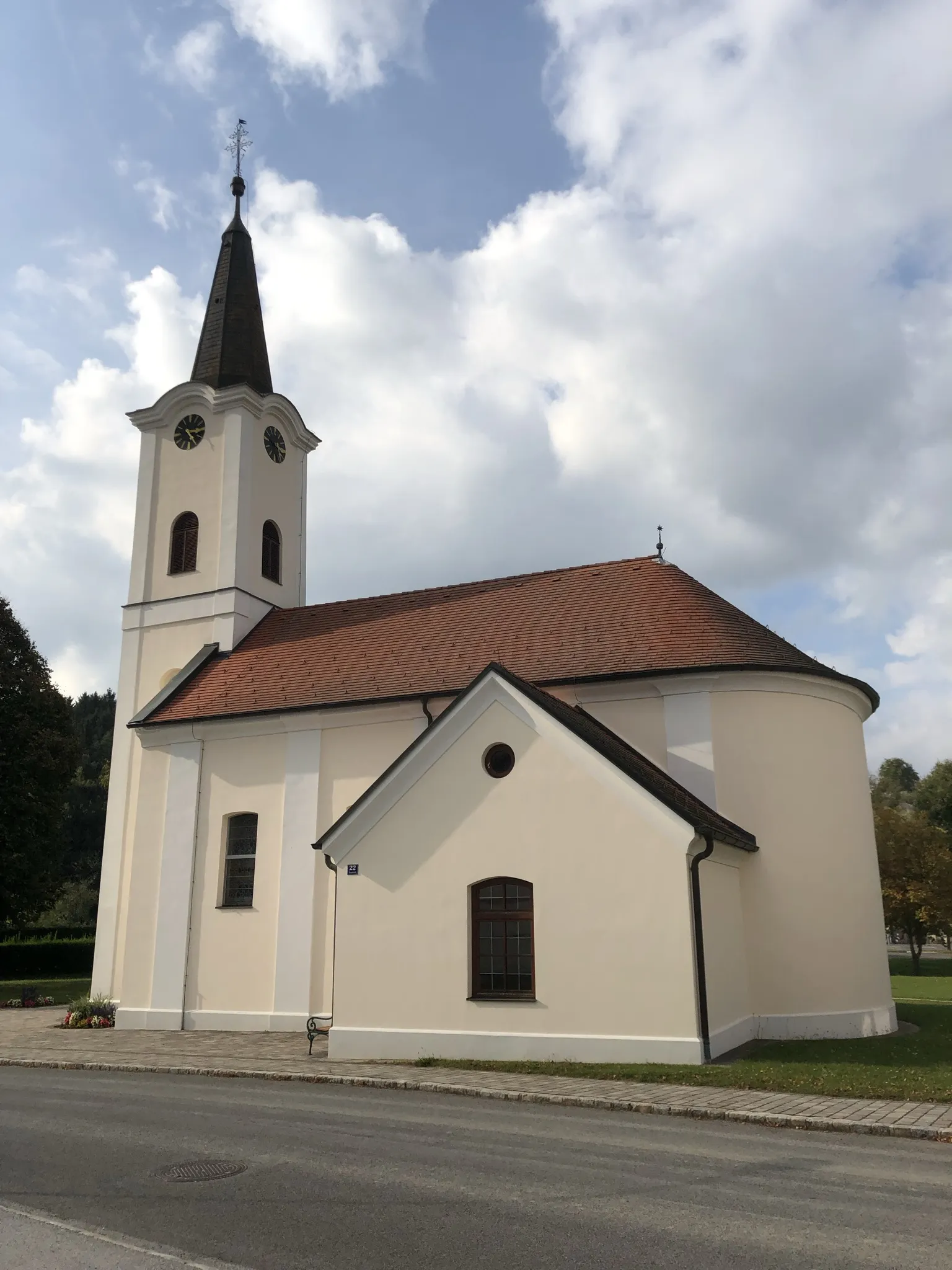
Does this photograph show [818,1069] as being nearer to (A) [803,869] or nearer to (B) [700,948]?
(B) [700,948]

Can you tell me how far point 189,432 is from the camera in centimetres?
2650

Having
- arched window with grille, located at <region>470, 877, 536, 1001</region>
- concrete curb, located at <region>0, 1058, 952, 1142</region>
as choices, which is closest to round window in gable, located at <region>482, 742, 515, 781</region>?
arched window with grille, located at <region>470, 877, 536, 1001</region>

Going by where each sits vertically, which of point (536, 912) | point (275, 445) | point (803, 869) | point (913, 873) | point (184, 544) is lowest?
point (536, 912)

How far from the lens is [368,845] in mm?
16172

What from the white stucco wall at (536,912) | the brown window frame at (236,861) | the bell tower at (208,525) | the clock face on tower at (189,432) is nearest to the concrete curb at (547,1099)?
the white stucco wall at (536,912)

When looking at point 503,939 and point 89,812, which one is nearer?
point 503,939

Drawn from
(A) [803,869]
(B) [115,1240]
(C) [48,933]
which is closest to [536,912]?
(A) [803,869]

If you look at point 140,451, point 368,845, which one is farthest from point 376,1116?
point 140,451

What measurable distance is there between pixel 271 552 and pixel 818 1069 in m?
18.9

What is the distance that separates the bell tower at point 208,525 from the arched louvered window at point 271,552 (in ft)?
0.11

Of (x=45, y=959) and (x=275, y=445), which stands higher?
(x=275, y=445)

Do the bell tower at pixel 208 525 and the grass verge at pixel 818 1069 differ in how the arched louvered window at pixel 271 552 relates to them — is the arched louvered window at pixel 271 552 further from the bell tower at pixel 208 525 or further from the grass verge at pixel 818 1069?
the grass verge at pixel 818 1069

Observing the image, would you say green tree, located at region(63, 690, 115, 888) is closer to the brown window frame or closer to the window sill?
the brown window frame

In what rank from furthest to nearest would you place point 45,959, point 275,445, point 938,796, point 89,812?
point 89,812
point 938,796
point 45,959
point 275,445
